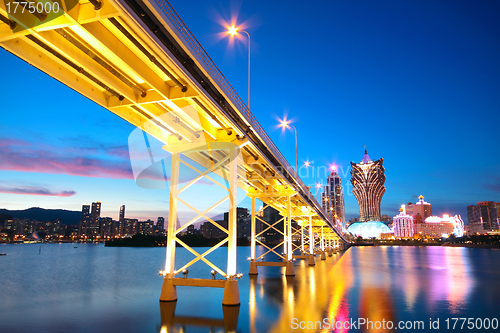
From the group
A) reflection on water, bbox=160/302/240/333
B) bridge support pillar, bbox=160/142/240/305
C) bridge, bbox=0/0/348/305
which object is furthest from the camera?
bridge support pillar, bbox=160/142/240/305

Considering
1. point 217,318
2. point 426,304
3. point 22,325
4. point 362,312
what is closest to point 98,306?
point 22,325

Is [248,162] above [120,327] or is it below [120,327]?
above

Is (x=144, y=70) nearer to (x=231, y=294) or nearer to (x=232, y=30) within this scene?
(x=232, y=30)

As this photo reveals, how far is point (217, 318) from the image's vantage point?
1552 centimetres

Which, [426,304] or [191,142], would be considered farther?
[426,304]

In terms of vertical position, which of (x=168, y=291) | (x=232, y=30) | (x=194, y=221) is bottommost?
(x=168, y=291)

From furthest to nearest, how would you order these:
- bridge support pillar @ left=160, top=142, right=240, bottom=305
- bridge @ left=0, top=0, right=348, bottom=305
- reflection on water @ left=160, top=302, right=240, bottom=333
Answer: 1. bridge support pillar @ left=160, top=142, right=240, bottom=305
2. reflection on water @ left=160, top=302, right=240, bottom=333
3. bridge @ left=0, top=0, right=348, bottom=305

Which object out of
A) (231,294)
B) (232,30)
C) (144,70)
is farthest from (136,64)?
(231,294)

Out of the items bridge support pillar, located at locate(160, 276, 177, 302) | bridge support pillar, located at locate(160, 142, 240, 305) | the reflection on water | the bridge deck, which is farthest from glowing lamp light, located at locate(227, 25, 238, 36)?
the reflection on water

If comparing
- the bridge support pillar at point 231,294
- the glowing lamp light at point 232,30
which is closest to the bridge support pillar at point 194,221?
the bridge support pillar at point 231,294

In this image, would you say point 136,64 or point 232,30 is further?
point 232,30

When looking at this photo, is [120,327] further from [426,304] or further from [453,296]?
[453,296]

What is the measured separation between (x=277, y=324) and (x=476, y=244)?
206626mm

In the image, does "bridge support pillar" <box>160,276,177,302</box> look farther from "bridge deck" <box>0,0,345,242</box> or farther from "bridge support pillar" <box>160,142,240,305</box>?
"bridge deck" <box>0,0,345,242</box>
